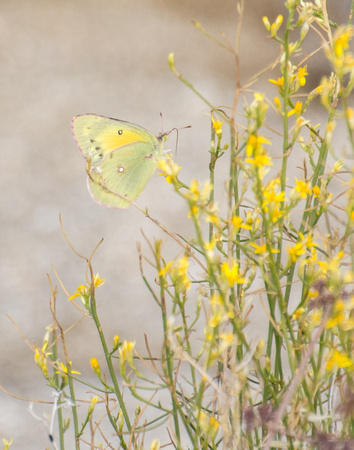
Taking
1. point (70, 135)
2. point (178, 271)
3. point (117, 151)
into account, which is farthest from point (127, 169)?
point (178, 271)

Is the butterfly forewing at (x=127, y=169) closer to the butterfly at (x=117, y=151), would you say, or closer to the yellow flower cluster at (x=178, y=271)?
the butterfly at (x=117, y=151)

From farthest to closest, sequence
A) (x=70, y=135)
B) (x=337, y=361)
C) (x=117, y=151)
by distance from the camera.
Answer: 1. (x=70, y=135)
2. (x=117, y=151)
3. (x=337, y=361)

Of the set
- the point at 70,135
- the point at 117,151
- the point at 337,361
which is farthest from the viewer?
the point at 70,135

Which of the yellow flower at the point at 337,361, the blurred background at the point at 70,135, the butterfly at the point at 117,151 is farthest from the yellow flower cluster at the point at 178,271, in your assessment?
the blurred background at the point at 70,135

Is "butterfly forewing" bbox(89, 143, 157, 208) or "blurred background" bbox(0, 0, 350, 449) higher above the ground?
"blurred background" bbox(0, 0, 350, 449)

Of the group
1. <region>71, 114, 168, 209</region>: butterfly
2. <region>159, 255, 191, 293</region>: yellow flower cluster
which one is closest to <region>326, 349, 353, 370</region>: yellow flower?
<region>159, 255, 191, 293</region>: yellow flower cluster

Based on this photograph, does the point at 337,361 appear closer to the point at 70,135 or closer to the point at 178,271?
the point at 178,271

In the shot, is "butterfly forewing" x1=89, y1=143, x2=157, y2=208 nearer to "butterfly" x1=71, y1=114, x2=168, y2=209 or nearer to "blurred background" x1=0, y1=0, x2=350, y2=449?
"butterfly" x1=71, y1=114, x2=168, y2=209

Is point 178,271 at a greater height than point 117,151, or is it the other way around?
point 117,151
